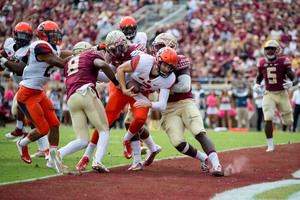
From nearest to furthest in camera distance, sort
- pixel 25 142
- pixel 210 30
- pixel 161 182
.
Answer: pixel 161 182 < pixel 25 142 < pixel 210 30

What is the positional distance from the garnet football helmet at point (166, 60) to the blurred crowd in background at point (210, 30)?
9.79 m

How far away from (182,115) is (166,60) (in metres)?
0.92

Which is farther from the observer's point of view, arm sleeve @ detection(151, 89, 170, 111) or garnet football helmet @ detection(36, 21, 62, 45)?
garnet football helmet @ detection(36, 21, 62, 45)

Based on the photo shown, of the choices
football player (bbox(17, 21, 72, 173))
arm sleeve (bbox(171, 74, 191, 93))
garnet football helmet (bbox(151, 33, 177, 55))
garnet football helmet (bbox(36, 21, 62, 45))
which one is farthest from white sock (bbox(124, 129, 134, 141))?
garnet football helmet (bbox(36, 21, 62, 45))

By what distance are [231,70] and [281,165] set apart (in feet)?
34.7

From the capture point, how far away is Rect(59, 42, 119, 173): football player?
207 inches

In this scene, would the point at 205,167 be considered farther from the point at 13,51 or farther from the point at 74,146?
the point at 13,51

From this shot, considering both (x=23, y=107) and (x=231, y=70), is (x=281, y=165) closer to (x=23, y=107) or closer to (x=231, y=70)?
(x=23, y=107)

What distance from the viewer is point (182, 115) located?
18.9 ft

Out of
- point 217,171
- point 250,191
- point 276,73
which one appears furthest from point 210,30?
point 250,191

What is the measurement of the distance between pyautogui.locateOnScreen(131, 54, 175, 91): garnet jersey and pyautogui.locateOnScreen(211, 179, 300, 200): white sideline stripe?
5.14ft

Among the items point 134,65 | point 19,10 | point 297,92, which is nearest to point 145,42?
point 134,65

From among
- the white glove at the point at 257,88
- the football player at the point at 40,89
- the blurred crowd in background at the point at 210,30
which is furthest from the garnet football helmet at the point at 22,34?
the blurred crowd in background at the point at 210,30

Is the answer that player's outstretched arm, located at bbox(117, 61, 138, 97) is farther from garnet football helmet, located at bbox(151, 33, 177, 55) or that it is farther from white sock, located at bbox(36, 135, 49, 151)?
white sock, located at bbox(36, 135, 49, 151)
